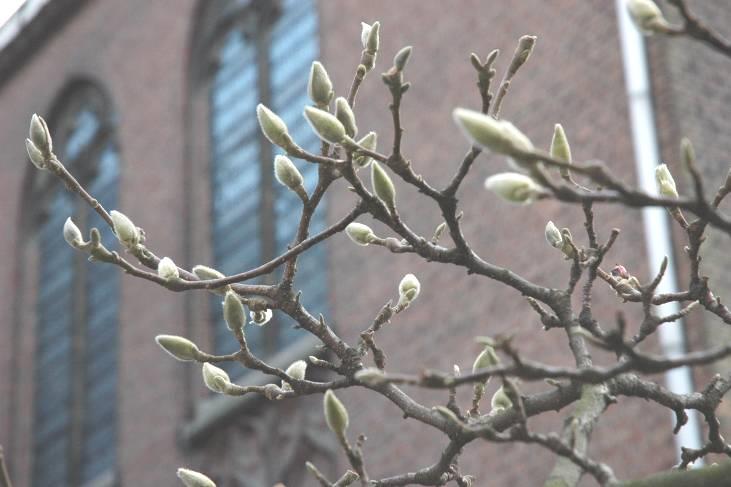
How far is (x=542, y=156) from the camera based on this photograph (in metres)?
2.27

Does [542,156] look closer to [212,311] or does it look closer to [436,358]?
[436,358]

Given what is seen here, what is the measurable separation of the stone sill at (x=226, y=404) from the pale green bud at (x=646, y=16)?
10339mm

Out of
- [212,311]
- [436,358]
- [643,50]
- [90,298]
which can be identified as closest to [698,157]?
[643,50]

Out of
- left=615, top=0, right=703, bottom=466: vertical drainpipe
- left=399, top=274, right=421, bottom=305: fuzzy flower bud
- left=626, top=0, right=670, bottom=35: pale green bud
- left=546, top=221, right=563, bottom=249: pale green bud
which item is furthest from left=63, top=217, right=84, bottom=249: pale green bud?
left=615, top=0, right=703, bottom=466: vertical drainpipe

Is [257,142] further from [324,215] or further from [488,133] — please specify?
[488,133]

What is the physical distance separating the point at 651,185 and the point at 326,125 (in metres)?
7.74

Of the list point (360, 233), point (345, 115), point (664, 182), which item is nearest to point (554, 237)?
point (664, 182)

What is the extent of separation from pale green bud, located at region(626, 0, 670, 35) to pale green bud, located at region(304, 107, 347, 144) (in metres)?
0.48

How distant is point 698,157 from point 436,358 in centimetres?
248

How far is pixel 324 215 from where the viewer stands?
1384 centimetres

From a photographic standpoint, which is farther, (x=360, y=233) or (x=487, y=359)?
(x=360, y=233)

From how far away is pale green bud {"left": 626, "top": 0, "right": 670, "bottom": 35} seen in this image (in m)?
2.36

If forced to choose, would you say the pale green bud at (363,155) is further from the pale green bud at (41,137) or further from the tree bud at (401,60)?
the pale green bud at (41,137)

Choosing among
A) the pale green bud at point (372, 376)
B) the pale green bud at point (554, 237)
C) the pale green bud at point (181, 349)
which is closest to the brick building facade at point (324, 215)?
the pale green bud at point (554, 237)
